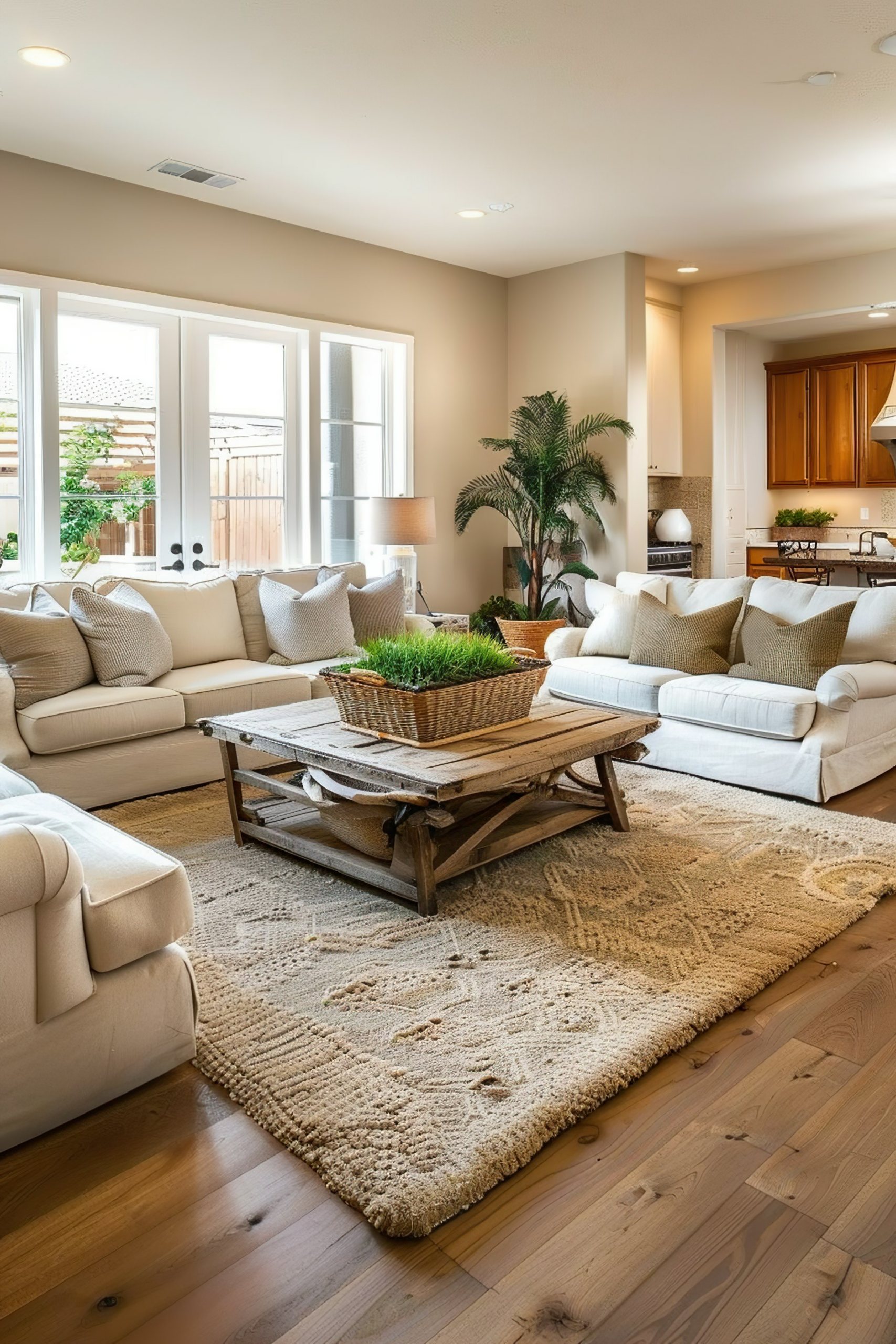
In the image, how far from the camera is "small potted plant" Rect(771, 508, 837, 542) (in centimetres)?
909

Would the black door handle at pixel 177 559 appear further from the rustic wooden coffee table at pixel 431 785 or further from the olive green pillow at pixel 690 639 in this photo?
the olive green pillow at pixel 690 639

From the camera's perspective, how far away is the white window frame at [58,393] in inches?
192

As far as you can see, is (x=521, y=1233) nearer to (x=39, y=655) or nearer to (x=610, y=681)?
(x=39, y=655)

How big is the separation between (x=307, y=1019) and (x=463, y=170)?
4218 millimetres

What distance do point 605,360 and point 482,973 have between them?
5.17 meters

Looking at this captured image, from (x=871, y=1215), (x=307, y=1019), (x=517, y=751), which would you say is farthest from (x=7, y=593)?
(x=871, y=1215)

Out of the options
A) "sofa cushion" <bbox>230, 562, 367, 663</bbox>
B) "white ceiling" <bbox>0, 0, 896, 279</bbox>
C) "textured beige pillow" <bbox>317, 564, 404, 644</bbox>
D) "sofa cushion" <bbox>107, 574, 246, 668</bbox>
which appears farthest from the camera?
"textured beige pillow" <bbox>317, 564, 404, 644</bbox>

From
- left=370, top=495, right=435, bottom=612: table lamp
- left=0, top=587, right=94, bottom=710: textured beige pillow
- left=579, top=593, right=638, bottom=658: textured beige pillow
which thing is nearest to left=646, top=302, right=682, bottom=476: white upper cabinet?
left=370, top=495, right=435, bottom=612: table lamp

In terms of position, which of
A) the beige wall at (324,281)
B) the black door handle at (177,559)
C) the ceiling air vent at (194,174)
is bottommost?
the black door handle at (177,559)

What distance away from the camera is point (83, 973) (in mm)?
1908

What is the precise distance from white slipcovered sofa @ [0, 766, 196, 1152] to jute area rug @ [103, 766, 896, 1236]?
211 millimetres

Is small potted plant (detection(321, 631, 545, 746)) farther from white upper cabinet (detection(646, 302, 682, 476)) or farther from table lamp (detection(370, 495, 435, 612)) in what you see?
white upper cabinet (detection(646, 302, 682, 476))

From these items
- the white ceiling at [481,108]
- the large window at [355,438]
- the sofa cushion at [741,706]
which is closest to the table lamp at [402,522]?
the large window at [355,438]

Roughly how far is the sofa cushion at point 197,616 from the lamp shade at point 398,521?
3.58 ft
